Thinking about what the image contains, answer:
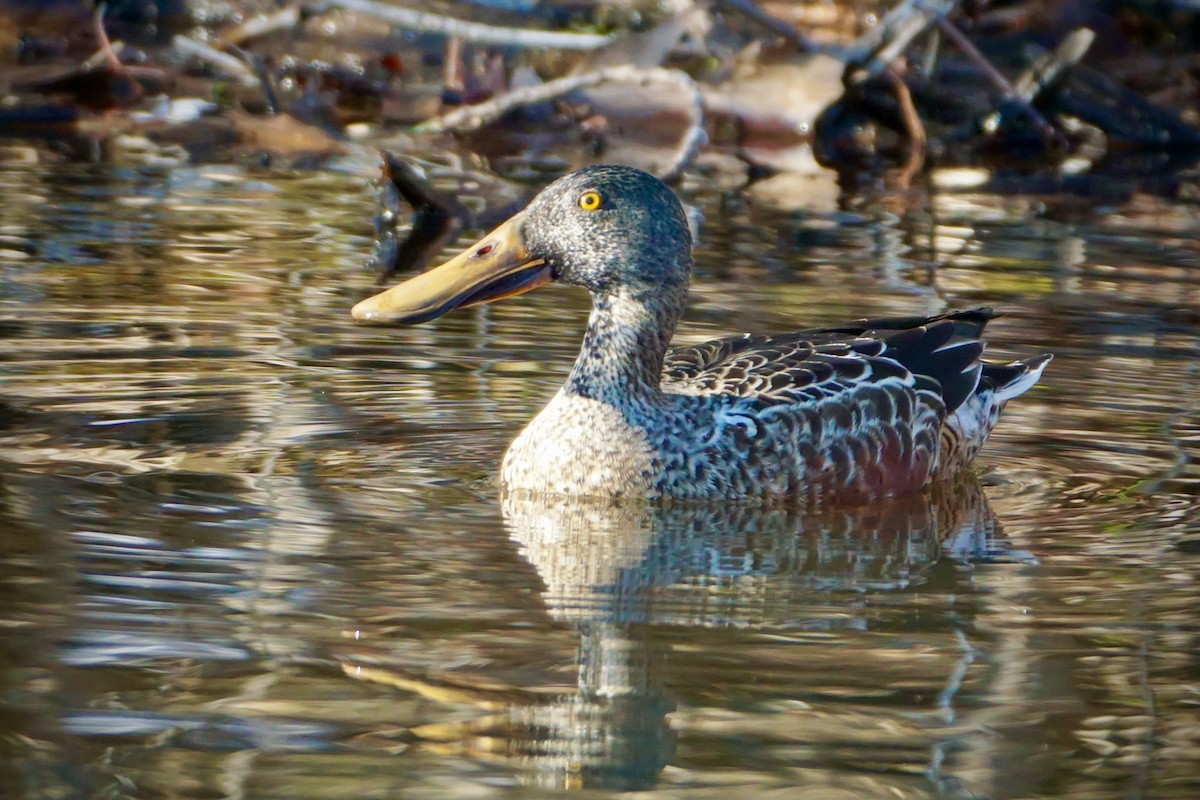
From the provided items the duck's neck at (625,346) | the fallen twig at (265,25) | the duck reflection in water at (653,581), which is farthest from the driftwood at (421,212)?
the duck reflection in water at (653,581)

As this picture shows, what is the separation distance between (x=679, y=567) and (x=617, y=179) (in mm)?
1723

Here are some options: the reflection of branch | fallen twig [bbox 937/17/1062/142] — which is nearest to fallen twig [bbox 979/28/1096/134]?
fallen twig [bbox 937/17/1062/142]

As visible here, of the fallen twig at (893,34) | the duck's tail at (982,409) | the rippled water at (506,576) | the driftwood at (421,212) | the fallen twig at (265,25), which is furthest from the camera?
the fallen twig at (265,25)

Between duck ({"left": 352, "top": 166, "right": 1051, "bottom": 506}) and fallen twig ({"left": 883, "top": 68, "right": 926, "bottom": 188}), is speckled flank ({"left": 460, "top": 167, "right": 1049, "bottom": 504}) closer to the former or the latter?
duck ({"left": 352, "top": 166, "right": 1051, "bottom": 506})

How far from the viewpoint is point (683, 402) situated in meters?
6.59

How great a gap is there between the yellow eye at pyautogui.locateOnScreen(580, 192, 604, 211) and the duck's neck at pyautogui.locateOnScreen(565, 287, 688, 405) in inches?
12.6

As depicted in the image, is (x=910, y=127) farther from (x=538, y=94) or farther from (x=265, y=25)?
(x=265, y=25)

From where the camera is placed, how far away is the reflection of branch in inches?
468

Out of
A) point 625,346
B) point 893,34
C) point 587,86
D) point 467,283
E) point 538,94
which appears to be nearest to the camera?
point 467,283

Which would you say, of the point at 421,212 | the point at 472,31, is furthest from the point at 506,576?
the point at 472,31

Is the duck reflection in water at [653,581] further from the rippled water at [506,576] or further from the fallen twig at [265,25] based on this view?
the fallen twig at [265,25]

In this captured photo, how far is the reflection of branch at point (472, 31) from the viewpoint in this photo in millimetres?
11898

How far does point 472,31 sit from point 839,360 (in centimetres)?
619

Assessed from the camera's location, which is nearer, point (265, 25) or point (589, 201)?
point (589, 201)
